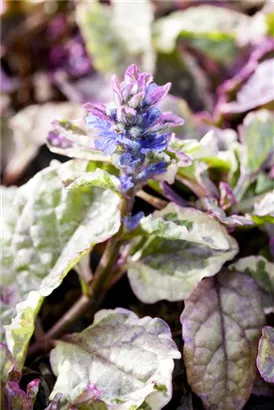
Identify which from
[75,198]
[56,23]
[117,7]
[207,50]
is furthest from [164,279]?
[56,23]

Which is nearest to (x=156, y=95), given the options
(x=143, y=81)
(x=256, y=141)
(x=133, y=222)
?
(x=143, y=81)

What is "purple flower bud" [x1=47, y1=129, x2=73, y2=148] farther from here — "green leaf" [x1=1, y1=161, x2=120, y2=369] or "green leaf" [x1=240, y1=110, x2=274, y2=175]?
"green leaf" [x1=240, y1=110, x2=274, y2=175]

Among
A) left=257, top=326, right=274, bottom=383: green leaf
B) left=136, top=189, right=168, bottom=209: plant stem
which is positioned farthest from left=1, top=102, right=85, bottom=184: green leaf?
left=257, top=326, right=274, bottom=383: green leaf

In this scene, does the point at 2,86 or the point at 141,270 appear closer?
the point at 141,270

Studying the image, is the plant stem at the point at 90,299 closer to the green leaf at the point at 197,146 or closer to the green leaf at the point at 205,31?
the green leaf at the point at 197,146

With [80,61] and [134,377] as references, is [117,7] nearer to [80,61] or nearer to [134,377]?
[80,61]

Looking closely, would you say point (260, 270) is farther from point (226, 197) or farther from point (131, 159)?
point (131, 159)

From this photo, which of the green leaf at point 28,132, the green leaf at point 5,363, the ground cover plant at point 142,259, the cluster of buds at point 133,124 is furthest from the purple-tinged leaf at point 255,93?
the green leaf at point 5,363
